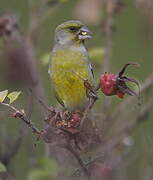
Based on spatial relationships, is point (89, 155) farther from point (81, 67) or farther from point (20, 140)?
point (81, 67)

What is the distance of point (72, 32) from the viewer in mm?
3957

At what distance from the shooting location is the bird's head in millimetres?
3871

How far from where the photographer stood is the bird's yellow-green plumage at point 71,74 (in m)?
3.78

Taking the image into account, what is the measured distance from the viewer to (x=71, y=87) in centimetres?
380

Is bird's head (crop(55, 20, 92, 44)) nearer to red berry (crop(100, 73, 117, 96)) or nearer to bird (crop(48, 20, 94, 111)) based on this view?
bird (crop(48, 20, 94, 111))

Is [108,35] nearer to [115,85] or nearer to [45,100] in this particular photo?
[45,100]

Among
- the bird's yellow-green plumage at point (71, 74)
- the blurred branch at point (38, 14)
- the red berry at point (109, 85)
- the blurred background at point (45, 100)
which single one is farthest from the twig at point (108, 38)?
the red berry at point (109, 85)

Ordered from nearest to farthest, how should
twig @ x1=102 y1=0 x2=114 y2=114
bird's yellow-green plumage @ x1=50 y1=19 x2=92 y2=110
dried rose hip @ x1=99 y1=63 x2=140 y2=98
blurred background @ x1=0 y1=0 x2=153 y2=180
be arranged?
dried rose hip @ x1=99 y1=63 x2=140 y2=98 < blurred background @ x1=0 y1=0 x2=153 y2=180 < bird's yellow-green plumage @ x1=50 y1=19 x2=92 y2=110 < twig @ x1=102 y1=0 x2=114 y2=114

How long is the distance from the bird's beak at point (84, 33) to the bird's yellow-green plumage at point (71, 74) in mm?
71

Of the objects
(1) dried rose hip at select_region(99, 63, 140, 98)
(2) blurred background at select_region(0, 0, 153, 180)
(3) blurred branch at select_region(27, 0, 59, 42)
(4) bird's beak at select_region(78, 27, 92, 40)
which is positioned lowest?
(2) blurred background at select_region(0, 0, 153, 180)

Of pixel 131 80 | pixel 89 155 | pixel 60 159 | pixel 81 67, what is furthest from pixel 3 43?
pixel 131 80

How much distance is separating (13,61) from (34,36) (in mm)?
233

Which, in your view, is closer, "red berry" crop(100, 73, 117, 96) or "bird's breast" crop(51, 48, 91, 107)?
"red berry" crop(100, 73, 117, 96)

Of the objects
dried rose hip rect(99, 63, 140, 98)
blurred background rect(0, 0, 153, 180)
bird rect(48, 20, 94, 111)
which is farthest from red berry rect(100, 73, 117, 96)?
bird rect(48, 20, 94, 111)
